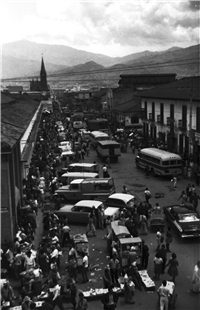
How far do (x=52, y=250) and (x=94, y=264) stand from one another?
1.81 m

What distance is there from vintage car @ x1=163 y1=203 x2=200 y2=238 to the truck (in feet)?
17.2

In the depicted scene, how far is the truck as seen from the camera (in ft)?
79.0

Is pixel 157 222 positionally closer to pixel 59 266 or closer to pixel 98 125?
pixel 59 266

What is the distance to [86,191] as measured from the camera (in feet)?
79.6

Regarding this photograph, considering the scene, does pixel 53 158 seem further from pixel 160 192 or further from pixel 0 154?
pixel 0 154

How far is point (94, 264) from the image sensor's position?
623 inches

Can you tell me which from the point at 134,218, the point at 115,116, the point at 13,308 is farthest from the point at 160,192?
the point at 115,116

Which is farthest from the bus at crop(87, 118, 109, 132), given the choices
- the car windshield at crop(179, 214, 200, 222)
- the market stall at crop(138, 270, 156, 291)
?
the market stall at crop(138, 270, 156, 291)

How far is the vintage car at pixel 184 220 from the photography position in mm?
17453

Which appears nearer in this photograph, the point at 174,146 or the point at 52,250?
the point at 52,250

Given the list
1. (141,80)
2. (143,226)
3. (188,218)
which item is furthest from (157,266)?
(141,80)

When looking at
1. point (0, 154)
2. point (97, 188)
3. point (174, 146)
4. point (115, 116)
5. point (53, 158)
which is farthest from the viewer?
point (115, 116)

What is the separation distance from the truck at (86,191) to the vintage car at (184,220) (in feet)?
17.2

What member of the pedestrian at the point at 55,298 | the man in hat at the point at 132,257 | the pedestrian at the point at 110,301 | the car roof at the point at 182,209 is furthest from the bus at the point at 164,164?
the pedestrian at the point at 55,298
